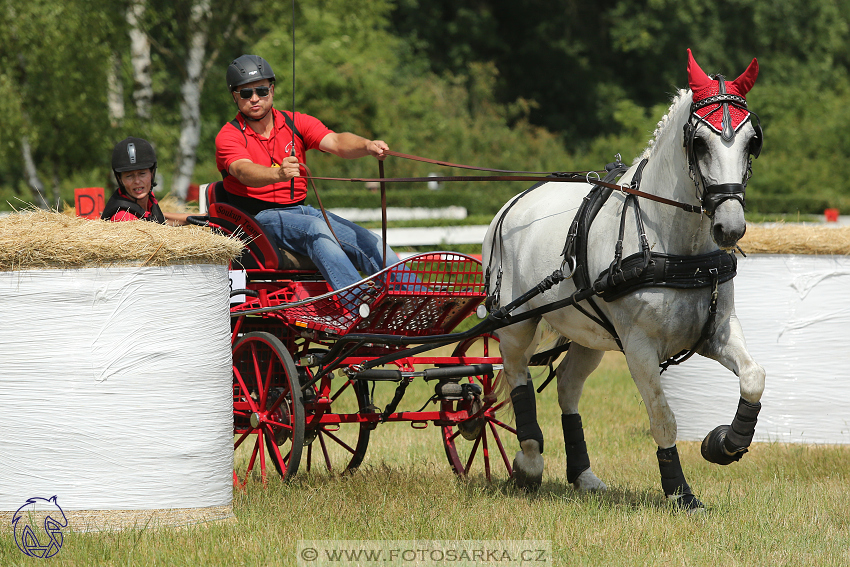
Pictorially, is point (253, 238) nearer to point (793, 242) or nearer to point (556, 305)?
point (556, 305)

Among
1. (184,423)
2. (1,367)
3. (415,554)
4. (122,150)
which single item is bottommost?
(415,554)

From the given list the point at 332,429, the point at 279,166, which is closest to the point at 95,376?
the point at 279,166

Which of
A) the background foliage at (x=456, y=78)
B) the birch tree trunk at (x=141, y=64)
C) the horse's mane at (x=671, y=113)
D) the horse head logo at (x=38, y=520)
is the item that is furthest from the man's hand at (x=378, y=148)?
the birch tree trunk at (x=141, y=64)

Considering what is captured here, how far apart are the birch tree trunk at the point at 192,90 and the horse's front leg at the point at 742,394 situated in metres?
12.4

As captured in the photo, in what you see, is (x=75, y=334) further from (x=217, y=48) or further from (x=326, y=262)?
(x=217, y=48)

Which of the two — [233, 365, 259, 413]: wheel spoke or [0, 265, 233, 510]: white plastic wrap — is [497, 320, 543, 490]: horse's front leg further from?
[0, 265, 233, 510]: white plastic wrap

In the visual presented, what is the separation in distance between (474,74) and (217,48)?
55.2 feet

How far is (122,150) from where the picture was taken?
6.21 m

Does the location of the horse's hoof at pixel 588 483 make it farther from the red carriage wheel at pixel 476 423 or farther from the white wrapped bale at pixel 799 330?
the white wrapped bale at pixel 799 330

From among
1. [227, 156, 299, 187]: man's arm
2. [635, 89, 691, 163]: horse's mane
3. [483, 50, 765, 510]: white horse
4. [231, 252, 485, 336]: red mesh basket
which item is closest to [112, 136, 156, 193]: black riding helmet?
[227, 156, 299, 187]: man's arm

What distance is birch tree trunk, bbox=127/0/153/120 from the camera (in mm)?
16647

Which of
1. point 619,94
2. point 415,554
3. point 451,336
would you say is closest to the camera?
point 415,554

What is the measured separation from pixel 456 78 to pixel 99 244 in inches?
1141

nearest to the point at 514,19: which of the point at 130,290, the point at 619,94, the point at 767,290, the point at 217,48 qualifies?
the point at 619,94
